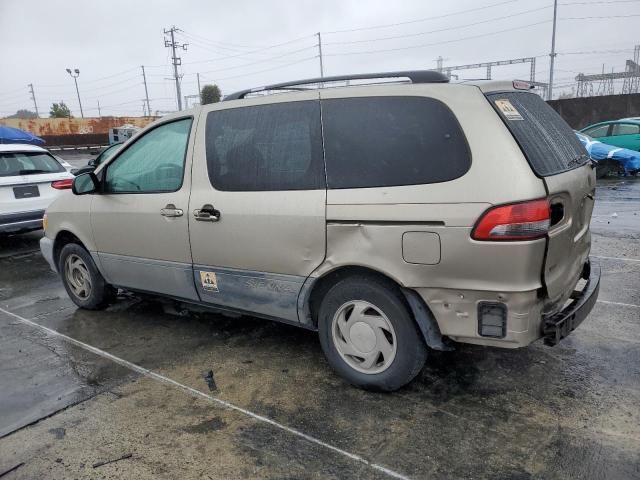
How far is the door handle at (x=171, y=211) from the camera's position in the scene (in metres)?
3.83

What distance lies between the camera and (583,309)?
10.0 ft

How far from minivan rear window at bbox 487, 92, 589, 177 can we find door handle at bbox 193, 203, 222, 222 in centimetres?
195

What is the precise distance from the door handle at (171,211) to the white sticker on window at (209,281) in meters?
0.48

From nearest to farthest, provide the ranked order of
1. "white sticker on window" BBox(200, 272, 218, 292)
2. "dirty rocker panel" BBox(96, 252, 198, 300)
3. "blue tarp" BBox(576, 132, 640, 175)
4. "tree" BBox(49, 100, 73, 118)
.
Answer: "white sticker on window" BBox(200, 272, 218, 292) < "dirty rocker panel" BBox(96, 252, 198, 300) < "blue tarp" BBox(576, 132, 640, 175) < "tree" BBox(49, 100, 73, 118)

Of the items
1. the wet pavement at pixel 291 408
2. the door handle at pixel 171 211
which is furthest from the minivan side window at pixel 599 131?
the door handle at pixel 171 211

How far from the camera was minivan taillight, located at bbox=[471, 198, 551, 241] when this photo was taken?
8.43 feet

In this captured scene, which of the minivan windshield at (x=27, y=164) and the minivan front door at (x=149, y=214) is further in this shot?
the minivan windshield at (x=27, y=164)

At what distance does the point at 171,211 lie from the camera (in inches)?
153

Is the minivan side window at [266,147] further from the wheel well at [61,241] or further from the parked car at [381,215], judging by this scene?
the wheel well at [61,241]

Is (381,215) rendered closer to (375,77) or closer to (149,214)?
(375,77)

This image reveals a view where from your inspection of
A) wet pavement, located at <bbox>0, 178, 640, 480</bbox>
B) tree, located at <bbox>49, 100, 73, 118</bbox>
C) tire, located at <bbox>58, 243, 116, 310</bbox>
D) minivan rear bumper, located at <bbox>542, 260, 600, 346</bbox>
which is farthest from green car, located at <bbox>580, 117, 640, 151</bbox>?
tree, located at <bbox>49, 100, 73, 118</bbox>

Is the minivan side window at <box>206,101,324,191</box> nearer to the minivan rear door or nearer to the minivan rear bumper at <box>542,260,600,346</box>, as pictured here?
the minivan rear door

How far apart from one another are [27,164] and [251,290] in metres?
6.05

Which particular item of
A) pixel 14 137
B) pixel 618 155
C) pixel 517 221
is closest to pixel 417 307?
pixel 517 221
